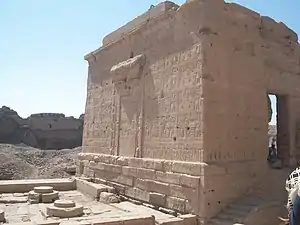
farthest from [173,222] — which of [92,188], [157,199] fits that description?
[92,188]

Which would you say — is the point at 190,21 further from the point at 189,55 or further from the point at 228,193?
the point at 228,193

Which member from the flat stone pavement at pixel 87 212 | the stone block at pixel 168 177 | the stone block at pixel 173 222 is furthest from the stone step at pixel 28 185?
the stone block at pixel 173 222

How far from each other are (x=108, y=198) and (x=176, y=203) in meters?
2.37

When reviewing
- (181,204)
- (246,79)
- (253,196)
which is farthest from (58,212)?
(246,79)

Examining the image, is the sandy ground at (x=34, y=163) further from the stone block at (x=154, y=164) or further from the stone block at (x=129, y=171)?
the stone block at (x=154, y=164)

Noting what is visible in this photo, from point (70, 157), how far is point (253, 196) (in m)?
14.6

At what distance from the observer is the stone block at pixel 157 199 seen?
24.1ft

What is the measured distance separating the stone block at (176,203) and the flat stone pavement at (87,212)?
263 millimetres

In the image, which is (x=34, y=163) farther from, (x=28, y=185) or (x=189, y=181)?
(x=189, y=181)

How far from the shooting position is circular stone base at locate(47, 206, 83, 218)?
6.90 metres

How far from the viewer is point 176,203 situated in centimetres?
694

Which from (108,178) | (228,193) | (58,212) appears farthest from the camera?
(108,178)

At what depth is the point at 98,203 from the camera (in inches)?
337

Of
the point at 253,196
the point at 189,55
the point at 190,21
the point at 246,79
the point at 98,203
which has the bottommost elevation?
the point at 98,203
